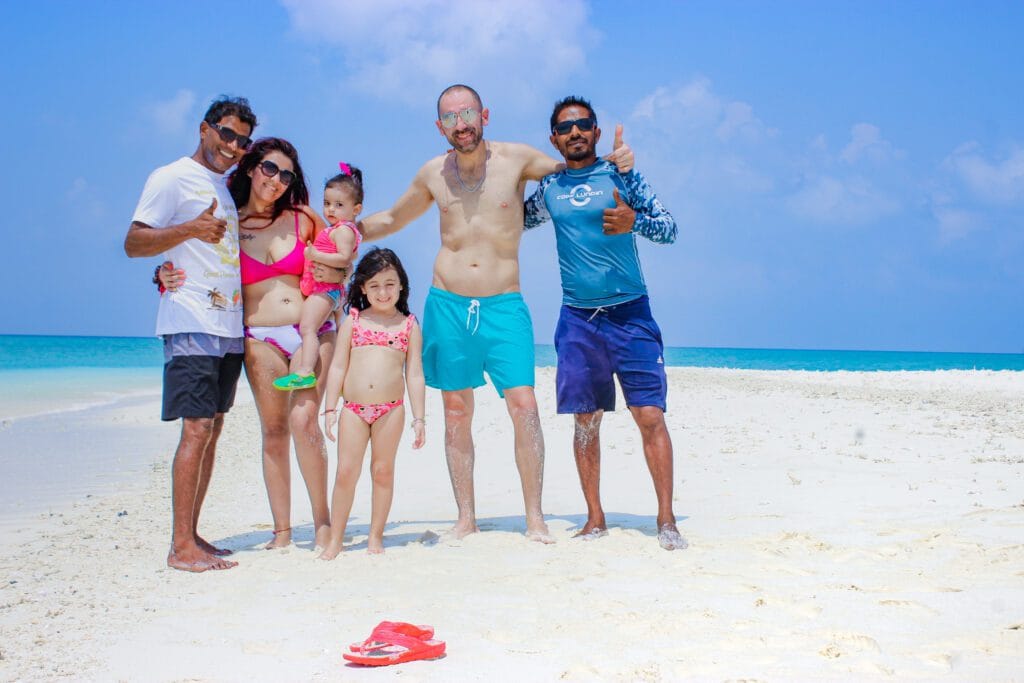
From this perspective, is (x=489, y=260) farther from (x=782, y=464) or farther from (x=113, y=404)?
(x=113, y=404)

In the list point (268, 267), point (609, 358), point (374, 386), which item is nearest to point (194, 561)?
point (374, 386)

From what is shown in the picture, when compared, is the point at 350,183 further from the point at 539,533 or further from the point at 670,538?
the point at 670,538

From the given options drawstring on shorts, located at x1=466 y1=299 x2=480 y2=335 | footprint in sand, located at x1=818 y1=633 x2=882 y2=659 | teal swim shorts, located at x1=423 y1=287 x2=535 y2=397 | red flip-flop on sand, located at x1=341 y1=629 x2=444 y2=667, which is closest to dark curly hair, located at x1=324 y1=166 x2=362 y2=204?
teal swim shorts, located at x1=423 y1=287 x2=535 y2=397

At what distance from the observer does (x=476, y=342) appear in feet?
16.4

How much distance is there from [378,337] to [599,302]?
4.05ft

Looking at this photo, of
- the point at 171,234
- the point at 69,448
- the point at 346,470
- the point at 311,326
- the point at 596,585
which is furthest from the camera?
the point at 69,448

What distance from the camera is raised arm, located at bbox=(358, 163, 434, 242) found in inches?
205

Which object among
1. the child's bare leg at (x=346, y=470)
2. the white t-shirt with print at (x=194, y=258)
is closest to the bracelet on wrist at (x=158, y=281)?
the white t-shirt with print at (x=194, y=258)

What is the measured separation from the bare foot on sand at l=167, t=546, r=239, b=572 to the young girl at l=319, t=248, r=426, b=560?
0.50 metres

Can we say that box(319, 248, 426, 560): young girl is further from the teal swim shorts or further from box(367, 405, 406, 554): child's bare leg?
the teal swim shorts

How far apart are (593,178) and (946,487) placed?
3216 mm

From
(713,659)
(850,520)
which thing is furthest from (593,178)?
(713,659)

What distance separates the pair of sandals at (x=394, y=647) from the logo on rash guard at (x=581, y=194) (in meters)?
2.57

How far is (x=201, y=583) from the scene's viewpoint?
13.4ft
